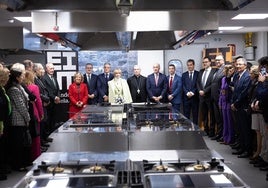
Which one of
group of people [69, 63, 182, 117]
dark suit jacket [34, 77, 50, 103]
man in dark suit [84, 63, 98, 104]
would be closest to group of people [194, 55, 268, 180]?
group of people [69, 63, 182, 117]

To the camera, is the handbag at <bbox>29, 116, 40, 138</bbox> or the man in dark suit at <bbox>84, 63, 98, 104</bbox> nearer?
the handbag at <bbox>29, 116, 40, 138</bbox>

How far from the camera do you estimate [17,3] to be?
2.35 meters

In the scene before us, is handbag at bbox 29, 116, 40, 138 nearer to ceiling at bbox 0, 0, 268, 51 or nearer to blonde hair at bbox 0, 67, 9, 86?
blonde hair at bbox 0, 67, 9, 86

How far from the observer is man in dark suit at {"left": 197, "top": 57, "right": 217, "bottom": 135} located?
27.1 feet

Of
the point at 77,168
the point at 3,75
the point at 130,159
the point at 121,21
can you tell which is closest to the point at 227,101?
the point at 3,75

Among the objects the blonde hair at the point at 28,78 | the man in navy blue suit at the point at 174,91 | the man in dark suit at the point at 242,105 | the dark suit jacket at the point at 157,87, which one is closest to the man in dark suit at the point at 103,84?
the dark suit jacket at the point at 157,87

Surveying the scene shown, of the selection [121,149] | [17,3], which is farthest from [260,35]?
[17,3]

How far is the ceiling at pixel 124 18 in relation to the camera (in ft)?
8.80

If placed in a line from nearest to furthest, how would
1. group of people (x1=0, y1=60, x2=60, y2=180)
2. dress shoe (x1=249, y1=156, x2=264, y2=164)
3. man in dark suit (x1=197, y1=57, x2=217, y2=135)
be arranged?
group of people (x1=0, y1=60, x2=60, y2=180) < dress shoe (x1=249, y1=156, x2=264, y2=164) < man in dark suit (x1=197, y1=57, x2=217, y2=135)

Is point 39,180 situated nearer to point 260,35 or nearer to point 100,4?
point 100,4

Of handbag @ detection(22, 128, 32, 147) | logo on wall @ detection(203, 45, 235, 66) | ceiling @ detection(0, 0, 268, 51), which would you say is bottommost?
handbag @ detection(22, 128, 32, 147)

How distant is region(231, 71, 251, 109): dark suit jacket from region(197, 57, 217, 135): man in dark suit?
6.22 feet

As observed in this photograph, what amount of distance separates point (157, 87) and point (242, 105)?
8.92ft

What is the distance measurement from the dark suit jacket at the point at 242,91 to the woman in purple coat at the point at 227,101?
74cm
